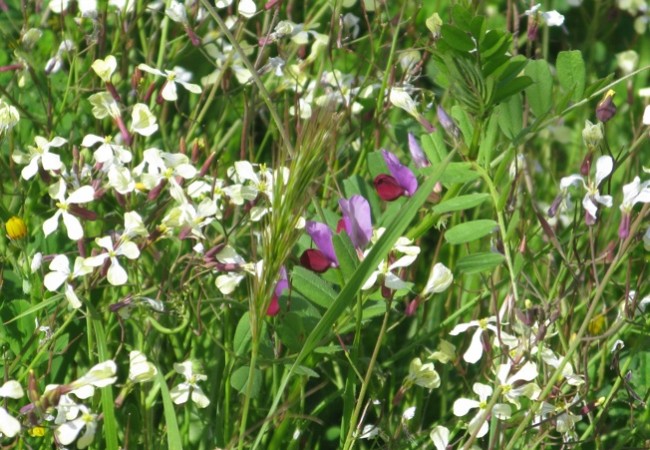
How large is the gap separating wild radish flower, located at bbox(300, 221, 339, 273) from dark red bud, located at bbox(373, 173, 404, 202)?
0.37 feet

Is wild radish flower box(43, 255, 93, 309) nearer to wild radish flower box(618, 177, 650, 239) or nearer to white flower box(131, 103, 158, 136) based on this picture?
white flower box(131, 103, 158, 136)

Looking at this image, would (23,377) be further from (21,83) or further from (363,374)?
(21,83)

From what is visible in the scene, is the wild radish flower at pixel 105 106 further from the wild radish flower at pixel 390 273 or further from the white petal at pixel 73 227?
the wild radish flower at pixel 390 273

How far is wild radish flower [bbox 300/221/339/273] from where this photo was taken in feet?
4.23

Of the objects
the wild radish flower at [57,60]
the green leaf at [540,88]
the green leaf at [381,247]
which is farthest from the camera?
the wild radish flower at [57,60]

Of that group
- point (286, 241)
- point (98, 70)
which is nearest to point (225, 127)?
point (98, 70)

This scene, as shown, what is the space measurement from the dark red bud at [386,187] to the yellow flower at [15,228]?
0.45 metres

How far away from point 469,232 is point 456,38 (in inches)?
9.6

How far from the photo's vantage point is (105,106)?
1410 millimetres

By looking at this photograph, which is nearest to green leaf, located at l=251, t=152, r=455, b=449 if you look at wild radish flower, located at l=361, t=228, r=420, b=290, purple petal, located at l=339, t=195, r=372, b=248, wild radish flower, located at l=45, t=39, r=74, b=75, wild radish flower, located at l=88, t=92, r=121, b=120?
wild radish flower, located at l=361, t=228, r=420, b=290

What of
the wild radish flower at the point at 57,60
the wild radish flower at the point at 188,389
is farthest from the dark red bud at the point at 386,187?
the wild radish flower at the point at 57,60

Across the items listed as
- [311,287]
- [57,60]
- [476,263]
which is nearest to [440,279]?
[476,263]

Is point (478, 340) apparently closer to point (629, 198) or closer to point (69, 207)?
point (629, 198)

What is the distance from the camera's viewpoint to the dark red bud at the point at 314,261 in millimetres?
1288
